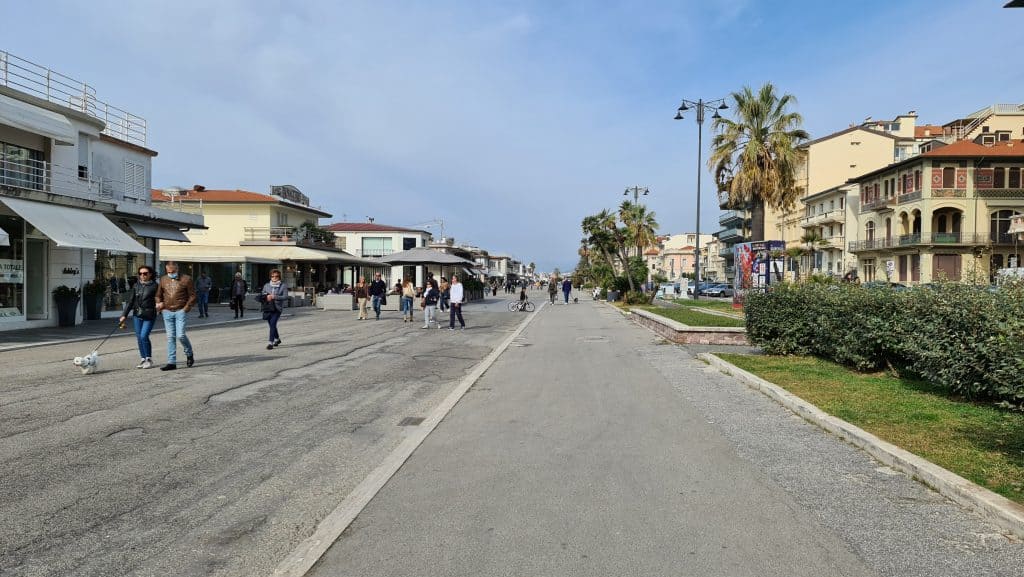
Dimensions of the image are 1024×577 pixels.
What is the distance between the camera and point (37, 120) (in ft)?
59.7

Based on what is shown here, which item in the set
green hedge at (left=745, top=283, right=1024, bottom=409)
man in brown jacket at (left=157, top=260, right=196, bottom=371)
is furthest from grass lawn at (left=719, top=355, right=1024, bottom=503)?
man in brown jacket at (left=157, top=260, right=196, bottom=371)

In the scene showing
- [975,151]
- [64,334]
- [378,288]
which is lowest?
[64,334]

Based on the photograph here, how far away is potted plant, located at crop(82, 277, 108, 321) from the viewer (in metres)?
21.2

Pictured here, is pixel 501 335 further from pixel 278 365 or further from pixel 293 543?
pixel 293 543

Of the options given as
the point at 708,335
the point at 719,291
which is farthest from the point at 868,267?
the point at 708,335

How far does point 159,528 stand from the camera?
13.4 feet

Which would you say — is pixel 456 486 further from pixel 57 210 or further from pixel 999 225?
pixel 999 225

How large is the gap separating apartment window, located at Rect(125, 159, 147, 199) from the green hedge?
22.5 metres

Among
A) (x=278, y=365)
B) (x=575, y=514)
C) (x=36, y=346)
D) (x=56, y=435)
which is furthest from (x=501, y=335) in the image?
(x=575, y=514)

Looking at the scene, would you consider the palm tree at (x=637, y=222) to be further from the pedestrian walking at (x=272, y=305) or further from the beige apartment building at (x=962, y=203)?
the pedestrian walking at (x=272, y=305)

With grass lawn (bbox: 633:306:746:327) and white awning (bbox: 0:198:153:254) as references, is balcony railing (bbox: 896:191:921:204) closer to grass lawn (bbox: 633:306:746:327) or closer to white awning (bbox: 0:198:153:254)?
grass lawn (bbox: 633:306:746:327)

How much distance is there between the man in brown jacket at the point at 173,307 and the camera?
10789mm

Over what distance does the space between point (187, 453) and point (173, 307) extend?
5.82 m

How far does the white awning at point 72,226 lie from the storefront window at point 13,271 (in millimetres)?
1128
